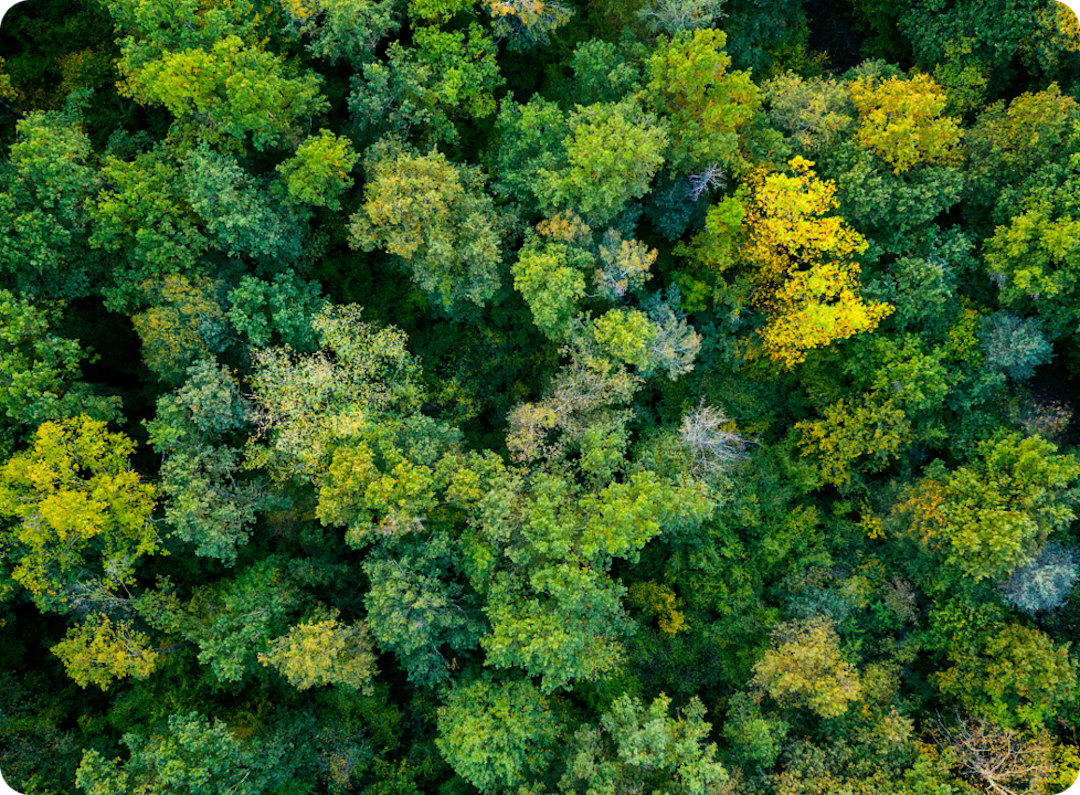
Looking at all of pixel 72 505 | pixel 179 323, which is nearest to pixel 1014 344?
pixel 179 323

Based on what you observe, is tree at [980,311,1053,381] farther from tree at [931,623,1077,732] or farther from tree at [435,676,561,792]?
tree at [435,676,561,792]

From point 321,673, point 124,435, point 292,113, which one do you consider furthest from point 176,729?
point 292,113

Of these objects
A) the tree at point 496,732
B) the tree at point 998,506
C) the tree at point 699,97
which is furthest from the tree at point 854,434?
the tree at point 496,732

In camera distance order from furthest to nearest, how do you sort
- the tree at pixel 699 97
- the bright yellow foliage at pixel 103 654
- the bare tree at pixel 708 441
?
1. the bare tree at pixel 708 441
2. the tree at pixel 699 97
3. the bright yellow foliage at pixel 103 654

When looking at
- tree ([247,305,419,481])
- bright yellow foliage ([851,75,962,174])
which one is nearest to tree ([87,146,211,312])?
tree ([247,305,419,481])

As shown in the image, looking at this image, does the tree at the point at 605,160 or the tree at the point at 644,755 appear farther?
the tree at the point at 605,160

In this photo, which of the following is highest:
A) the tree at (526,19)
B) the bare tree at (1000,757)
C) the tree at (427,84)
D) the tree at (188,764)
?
the tree at (526,19)

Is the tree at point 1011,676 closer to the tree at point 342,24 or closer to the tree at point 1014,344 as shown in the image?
the tree at point 1014,344
